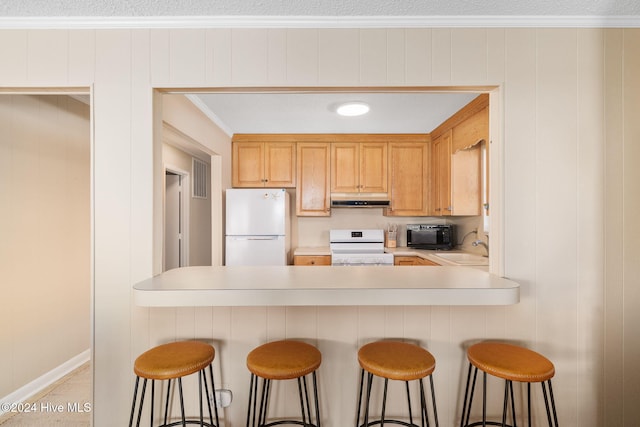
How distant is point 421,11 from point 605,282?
1770 millimetres

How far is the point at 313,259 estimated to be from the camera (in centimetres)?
354

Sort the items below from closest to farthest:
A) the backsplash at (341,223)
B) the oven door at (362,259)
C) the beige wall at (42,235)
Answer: the beige wall at (42,235)
the oven door at (362,259)
the backsplash at (341,223)

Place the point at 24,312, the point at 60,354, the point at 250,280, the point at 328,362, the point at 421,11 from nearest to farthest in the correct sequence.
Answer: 1. the point at 250,280
2. the point at 421,11
3. the point at 328,362
4. the point at 24,312
5. the point at 60,354

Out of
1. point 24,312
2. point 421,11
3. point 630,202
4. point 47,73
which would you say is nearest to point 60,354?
point 24,312

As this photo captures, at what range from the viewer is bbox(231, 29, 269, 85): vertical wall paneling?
1.67 meters

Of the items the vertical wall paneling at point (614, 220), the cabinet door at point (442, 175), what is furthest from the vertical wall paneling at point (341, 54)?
the cabinet door at point (442, 175)

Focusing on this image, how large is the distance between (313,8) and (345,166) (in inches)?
90.9

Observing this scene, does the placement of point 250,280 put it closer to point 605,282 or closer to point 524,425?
point 524,425

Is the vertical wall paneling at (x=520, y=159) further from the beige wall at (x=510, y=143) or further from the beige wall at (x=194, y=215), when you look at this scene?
the beige wall at (x=194, y=215)

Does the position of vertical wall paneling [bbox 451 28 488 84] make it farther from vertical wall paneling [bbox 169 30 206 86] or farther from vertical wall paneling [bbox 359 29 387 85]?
vertical wall paneling [bbox 169 30 206 86]

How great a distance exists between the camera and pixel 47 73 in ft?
5.41

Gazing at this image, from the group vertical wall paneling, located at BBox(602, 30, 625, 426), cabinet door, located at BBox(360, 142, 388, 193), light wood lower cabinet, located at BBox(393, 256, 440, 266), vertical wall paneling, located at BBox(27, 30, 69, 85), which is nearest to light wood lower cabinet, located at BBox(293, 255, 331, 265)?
light wood lower cabinet, located at BBox(393, 256, 440, 266)

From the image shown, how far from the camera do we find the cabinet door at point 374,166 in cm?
381

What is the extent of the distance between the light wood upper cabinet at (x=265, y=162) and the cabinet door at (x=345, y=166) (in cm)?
50
